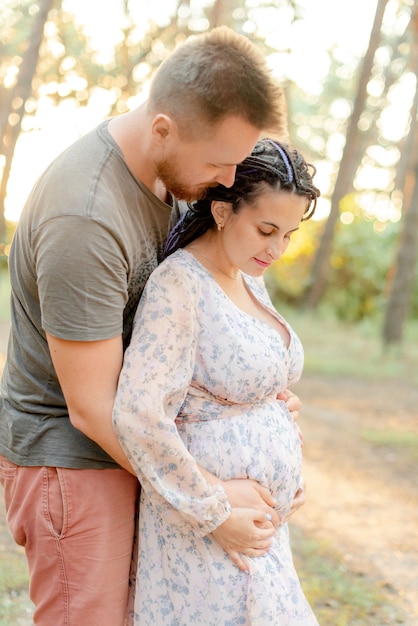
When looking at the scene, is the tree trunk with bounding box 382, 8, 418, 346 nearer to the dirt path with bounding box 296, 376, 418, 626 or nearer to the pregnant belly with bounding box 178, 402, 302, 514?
the dirt path with bounding box 296, 376, 418, 626

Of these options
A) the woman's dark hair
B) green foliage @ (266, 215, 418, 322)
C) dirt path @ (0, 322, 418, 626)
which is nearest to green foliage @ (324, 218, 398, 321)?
green foliage @ (266, 215, 418, 322)

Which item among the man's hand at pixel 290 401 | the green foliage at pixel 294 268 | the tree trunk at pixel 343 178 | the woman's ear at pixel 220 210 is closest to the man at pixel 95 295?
the woman's ear at pixel 220 210

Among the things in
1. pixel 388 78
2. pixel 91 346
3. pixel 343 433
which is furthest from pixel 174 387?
pixel 388 78

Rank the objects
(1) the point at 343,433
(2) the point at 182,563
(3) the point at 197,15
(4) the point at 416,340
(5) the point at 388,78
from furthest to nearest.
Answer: (5) the point at 388,78, (3) the point at 197,15, (4) the point at 416,340, (1) the point at 343,433, (2) the point at 182,563

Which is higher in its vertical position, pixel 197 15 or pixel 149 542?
pixel 197 15

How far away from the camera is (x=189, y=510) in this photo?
6.88 feet

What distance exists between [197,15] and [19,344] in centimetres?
1515

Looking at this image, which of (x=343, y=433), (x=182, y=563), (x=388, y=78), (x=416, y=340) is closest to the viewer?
(x=182, y=563)

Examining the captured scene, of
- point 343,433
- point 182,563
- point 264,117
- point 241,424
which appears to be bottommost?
point 343,433

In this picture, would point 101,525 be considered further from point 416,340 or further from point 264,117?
point 416,340

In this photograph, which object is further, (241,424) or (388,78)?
(388,78)

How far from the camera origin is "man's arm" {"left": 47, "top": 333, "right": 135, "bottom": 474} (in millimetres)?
2051

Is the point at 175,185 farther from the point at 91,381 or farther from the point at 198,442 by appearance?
the point at 198,442

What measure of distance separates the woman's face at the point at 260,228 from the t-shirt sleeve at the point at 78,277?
0.45 meters
